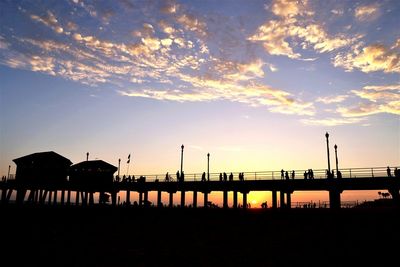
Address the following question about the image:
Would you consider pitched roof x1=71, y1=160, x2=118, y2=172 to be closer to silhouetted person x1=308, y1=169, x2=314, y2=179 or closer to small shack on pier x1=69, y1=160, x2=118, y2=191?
small shack on pier x1=69, y1=160, x2=118, y2=191

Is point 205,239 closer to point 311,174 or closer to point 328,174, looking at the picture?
point 328,174

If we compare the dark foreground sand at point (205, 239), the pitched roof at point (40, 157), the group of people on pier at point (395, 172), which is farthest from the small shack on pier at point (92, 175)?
the group of people on pier at point (395, 172)

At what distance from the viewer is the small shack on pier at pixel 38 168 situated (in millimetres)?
44062

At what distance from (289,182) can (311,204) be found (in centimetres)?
674

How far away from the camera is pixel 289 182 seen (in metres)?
38.7

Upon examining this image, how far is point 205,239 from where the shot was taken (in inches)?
809

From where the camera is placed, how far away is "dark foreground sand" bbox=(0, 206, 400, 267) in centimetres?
1506

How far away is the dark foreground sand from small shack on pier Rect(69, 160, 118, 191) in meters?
15.6

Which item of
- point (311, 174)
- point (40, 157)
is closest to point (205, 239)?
point (311, 174)

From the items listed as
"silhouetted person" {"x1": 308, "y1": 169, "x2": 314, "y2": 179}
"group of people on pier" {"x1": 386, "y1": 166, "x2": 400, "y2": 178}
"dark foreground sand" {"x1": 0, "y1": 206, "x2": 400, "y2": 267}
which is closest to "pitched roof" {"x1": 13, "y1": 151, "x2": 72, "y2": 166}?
"dark foreground sand" {"x1": 0, "y1": 206, "x2": 400, "y2": 267}

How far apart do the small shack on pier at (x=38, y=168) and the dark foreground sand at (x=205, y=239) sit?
513 inches

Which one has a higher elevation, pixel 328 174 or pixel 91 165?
pixel 91 165

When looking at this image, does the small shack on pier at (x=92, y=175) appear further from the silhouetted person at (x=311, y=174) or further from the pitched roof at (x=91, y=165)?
the silhouetted person at (x=311, y=174)

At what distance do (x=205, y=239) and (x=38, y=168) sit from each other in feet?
104
